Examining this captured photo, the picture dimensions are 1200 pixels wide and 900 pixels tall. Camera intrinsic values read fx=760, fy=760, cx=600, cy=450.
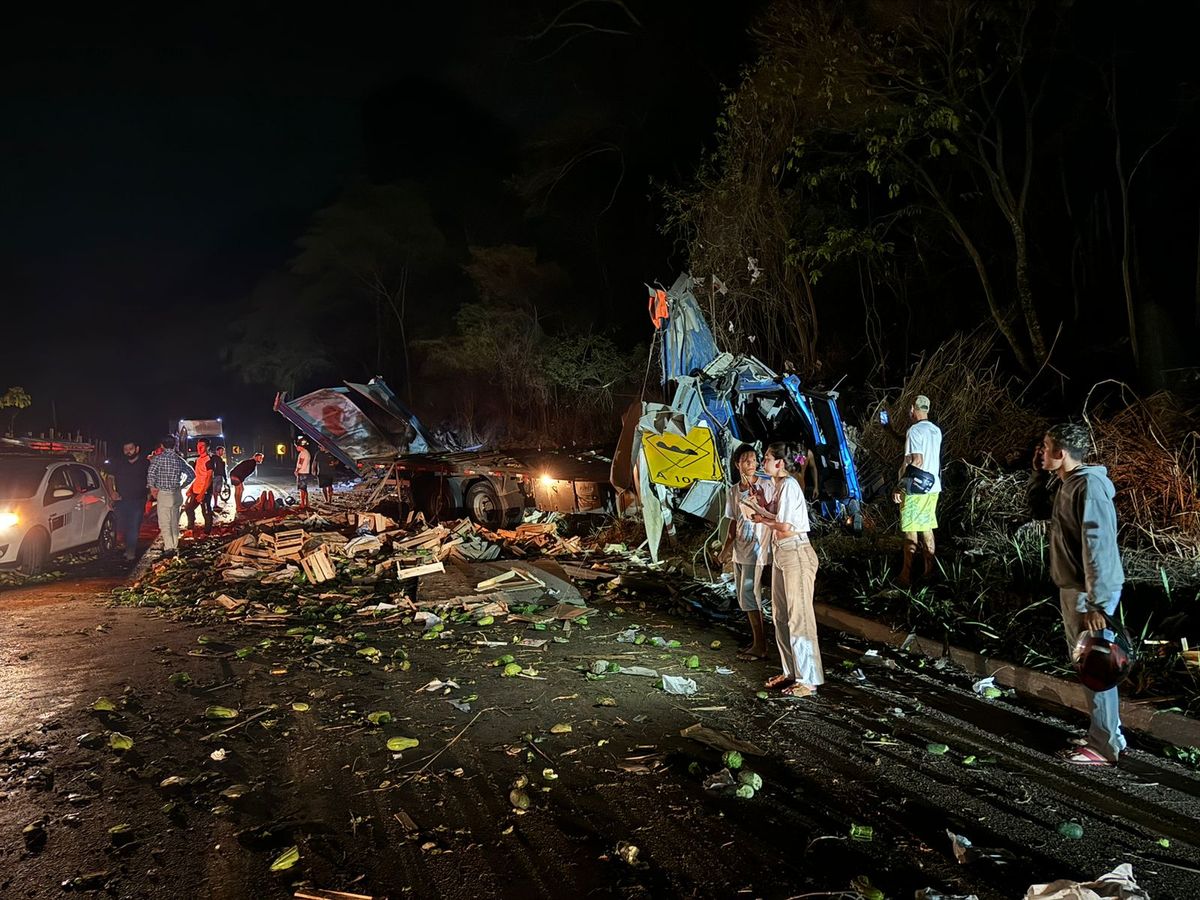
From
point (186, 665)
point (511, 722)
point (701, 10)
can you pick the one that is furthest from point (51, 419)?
point (511, 722)

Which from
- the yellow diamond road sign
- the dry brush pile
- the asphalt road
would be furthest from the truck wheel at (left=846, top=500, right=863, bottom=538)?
the asphalt road

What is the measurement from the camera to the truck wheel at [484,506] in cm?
1315

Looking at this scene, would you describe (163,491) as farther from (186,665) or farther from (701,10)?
(701,10)

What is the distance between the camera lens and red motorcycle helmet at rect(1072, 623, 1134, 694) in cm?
388

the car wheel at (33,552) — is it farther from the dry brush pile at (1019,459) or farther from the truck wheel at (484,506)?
the dry brush pile at (1019,459)

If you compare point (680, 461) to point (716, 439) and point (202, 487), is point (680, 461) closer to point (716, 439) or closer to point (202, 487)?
point (716, 439)

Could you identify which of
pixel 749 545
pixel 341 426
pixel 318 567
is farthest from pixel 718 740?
pixel 341 426

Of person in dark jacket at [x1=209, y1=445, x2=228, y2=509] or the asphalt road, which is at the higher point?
person in dark jacket at [x1=209, y1=445, x2=228, y2=509]

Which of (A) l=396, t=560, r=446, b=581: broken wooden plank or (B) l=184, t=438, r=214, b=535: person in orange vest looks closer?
(A) l=396, t=560, r=446, b=581: broken wooden plank

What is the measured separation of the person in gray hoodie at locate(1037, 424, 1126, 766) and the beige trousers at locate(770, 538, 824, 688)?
4.98 feet

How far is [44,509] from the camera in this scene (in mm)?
10305

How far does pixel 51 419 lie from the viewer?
1751 inches

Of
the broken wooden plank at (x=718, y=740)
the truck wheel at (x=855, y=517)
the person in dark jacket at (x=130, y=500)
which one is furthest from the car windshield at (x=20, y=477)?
the truck wheel at (x=855, y=517)

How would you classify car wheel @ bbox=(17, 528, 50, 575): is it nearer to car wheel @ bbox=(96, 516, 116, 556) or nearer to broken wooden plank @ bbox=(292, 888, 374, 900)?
car wheel @ bbox=(96, 516, 116, 556)
